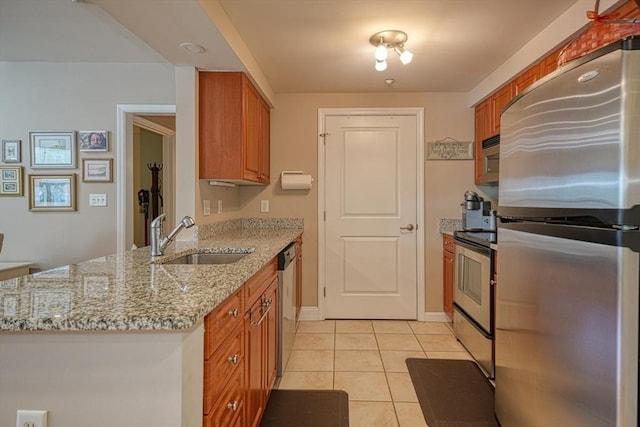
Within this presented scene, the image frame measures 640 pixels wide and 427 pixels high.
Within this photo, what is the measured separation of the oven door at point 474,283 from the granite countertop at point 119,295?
158cm

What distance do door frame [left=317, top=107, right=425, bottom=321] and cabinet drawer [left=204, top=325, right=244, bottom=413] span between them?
212cm

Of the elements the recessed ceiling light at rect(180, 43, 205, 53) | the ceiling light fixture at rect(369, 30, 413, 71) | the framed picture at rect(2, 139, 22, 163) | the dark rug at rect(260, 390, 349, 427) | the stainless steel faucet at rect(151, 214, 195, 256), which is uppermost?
the ceiling light fixture at rect(369, 30, 413, 71)

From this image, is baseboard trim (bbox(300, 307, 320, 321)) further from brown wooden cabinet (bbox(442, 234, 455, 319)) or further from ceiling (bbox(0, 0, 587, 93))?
ceiling (bbox(0, 0, 587, 93))

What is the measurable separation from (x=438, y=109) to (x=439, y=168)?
23.4 inches

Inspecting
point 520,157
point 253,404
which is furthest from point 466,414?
point 520,157

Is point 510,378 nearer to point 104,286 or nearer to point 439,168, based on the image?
point 104,286

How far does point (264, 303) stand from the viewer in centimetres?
183

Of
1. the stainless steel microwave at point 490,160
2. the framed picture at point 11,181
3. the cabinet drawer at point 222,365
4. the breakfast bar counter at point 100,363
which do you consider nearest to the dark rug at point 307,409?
the cabinet drawer at point 222,365

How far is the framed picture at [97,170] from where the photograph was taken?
9.96 feet

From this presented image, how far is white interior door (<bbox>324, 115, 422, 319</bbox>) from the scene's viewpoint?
350 centimetres

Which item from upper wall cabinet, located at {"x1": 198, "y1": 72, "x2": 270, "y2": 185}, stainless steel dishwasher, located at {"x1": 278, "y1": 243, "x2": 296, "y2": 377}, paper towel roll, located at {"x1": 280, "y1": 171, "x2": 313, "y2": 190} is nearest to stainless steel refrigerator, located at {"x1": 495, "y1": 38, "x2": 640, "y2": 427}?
stainless steel dishwasher, located at {"x1": 278, "y1": 243, "x2": 296, "y2": 377}

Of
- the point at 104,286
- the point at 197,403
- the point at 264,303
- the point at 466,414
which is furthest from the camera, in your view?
the point at 466,414

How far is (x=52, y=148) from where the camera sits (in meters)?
3.02

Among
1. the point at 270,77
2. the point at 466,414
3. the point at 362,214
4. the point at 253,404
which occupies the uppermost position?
the point at 270,77
